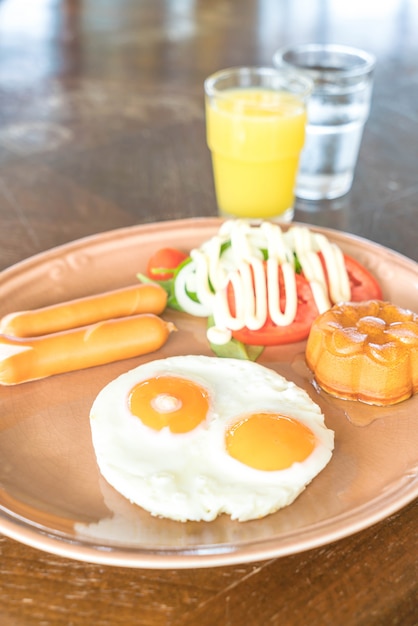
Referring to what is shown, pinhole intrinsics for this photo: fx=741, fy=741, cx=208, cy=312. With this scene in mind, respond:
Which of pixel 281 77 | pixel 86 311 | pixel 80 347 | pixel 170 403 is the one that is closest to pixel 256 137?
pixel 281 77

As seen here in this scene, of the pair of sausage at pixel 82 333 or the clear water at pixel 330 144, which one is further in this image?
the clear water at pixel 330 144

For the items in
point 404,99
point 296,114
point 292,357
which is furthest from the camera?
point 404,99

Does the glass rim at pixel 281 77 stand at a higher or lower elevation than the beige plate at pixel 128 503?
higher

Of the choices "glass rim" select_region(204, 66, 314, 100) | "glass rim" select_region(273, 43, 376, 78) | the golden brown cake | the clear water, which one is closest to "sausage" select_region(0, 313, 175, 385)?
the golden brown cake

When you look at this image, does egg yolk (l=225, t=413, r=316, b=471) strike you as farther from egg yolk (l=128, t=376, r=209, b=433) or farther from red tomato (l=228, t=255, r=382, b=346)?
red tomato (l=228, t=255, r=382, b=346)

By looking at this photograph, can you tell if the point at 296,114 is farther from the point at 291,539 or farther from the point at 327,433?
the point at 291,539

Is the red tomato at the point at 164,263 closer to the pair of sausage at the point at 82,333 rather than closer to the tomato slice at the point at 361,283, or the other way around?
the pair of sausage at the point at 82,333

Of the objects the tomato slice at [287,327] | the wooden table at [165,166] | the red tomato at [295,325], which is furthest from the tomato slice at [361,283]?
the wooden table at [165,166]

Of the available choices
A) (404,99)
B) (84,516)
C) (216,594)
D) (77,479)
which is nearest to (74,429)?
(77,479)
